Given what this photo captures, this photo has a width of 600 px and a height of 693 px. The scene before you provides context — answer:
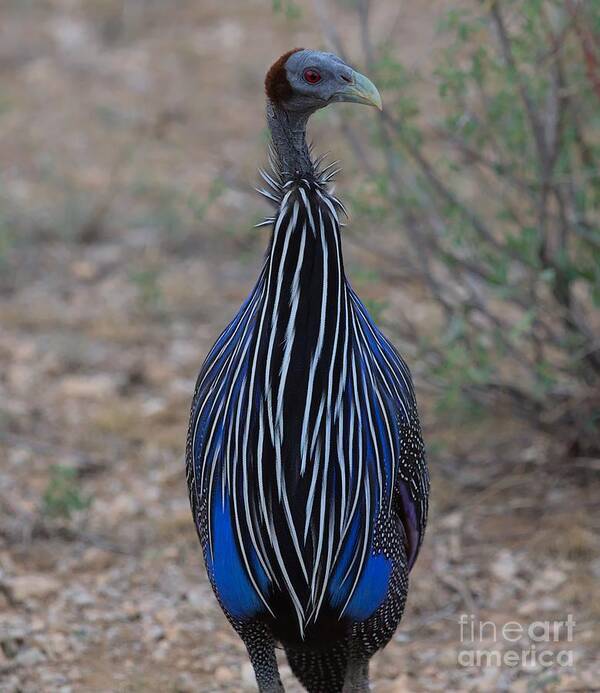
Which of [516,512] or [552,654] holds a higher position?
[516,512]

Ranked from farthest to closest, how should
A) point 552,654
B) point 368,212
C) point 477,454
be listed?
point 477,454, point 368,212, point 552,654

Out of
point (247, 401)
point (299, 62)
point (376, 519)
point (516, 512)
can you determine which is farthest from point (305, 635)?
point (516, 512)

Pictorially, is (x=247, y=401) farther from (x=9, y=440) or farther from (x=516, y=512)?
(x=9, y=440)

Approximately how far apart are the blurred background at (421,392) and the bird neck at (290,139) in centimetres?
138

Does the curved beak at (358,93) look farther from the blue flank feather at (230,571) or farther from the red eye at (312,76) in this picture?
the blue flank feather at (230,571)

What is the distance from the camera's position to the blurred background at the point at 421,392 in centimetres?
402

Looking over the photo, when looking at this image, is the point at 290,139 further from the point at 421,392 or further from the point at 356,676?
the point at 421,392

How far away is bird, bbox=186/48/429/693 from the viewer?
2.68m

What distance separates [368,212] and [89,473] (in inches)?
68.9

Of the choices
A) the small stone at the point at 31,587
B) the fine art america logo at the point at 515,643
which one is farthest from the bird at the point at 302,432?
the small stone at the point at 31,587

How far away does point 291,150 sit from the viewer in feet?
9.11

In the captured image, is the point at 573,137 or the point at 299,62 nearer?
the point at 299,62

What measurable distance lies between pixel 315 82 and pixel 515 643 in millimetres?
2140

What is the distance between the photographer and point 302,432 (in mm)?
2719
